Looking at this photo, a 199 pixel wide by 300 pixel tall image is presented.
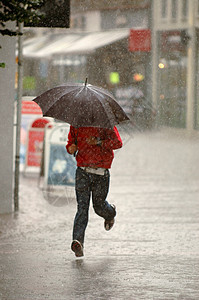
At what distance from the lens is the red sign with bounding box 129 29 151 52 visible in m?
18.6

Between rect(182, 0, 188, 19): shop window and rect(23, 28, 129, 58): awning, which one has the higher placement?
rect(182, 0, 188, 19): shop window

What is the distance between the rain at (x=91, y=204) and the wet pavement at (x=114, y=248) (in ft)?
0.03

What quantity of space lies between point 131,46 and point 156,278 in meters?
11.9

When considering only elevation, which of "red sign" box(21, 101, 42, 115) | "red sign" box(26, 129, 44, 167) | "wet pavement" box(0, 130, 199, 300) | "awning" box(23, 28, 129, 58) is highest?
"awning" box(23, 28, 129, 58)

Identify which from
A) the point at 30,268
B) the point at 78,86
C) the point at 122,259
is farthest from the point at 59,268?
the point at 78,86

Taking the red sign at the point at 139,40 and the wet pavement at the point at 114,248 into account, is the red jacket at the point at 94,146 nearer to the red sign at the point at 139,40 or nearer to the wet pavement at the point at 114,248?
the wet pavement at the point at 114,248

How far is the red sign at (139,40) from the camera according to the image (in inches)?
733

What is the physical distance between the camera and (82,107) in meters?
7.29

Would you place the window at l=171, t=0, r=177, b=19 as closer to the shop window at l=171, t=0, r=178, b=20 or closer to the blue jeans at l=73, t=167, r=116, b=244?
the shop window at l=171, t=0, r=178, b=20

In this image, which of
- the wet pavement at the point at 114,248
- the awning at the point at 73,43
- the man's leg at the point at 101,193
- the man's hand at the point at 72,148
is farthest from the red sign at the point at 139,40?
the man's hand at the point at 72,148

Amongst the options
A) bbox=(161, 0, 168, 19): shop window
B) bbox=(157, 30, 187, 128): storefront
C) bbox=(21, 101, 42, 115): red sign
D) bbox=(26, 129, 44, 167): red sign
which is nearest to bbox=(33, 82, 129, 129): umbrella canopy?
bbox=(26, 129, 44, 167): red sign

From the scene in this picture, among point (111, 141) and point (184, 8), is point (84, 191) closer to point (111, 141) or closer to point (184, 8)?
point (111, 141)

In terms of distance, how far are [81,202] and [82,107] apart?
98 cm

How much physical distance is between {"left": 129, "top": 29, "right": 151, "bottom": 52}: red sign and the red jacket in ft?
33.9
